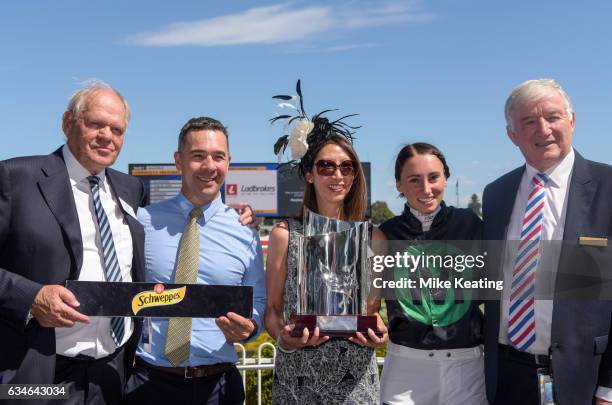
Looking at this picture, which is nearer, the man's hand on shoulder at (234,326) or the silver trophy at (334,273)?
the man's hand on shoulder at (234,326)

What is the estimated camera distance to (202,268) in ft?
12.7

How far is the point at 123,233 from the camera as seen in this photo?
381cm

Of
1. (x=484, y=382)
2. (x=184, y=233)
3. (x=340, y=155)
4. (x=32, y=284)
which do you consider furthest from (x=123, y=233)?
(x=484, y=382)

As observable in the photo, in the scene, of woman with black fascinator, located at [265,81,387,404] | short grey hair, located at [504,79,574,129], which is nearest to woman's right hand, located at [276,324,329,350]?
woman with black fascinator, located at [265,81,387,404]

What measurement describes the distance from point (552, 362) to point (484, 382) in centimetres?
47

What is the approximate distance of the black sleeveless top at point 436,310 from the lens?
388 cm

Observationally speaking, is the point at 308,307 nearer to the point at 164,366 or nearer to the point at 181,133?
the point at 164,366

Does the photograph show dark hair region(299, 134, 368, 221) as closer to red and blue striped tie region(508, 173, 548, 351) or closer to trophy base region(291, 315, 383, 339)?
trophy base region(291, 315, 383, 339)

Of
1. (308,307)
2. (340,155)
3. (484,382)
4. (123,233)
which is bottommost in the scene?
(484,382)

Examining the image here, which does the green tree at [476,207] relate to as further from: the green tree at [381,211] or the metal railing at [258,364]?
the green tree at [381,211]

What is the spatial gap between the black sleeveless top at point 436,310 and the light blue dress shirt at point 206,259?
0.89 metres

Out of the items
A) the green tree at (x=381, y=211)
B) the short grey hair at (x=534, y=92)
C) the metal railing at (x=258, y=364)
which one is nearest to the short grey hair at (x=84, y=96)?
the short grey hair at (x=534, y=92)

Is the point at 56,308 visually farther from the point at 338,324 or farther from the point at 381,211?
the point at 381,211

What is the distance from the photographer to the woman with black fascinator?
3.81 m
